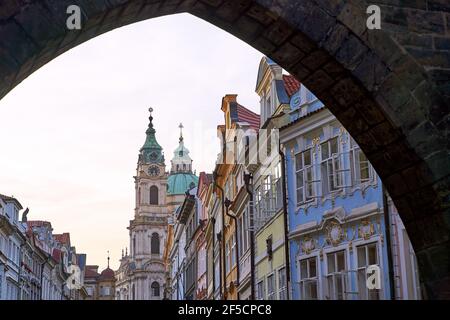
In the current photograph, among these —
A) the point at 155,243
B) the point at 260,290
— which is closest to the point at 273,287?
the point at 260,290

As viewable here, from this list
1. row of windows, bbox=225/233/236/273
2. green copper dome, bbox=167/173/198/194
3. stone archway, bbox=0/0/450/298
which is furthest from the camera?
green copper dome, bbox=167/173/198/194

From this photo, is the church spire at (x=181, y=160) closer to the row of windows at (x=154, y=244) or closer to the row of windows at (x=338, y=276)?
the row of windows at (x=154, y=244)

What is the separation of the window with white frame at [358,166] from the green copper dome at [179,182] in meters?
101

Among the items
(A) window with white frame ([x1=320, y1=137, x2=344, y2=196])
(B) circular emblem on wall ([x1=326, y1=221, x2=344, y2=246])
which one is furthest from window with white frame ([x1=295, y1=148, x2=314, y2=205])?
(B) circular emblem on wall ([x1=326, y1=221, x2=344, y2=246])

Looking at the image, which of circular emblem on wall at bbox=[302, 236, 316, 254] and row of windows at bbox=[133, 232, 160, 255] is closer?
circular emblem on wall at bbox=[302, 236, 316, 254]

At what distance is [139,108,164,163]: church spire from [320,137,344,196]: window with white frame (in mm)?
98696

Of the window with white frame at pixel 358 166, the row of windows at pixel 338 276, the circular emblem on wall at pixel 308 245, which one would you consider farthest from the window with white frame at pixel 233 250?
the window with white frame at pixel 358 166

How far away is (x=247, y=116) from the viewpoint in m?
30.2

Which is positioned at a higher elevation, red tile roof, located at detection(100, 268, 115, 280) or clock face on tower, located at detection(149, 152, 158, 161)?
clock face on tower, located at detection(149, 152, 158, 161)

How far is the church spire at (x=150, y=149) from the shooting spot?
118 meters

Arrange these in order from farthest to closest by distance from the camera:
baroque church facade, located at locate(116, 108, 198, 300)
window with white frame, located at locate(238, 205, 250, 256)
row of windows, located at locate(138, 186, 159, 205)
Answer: row of windows, located at locate(138, 186, 159, 205), baroque church facade, located at locate(116, 108, 198, 300), window with white frame, located at locate(238, 205, 250, 256)

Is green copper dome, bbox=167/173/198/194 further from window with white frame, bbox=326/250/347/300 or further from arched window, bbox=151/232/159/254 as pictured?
window with white frame, bbox=326/250/347/300

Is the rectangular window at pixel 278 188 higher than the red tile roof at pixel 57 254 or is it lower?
lower

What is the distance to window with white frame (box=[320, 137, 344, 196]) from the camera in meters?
18.3
